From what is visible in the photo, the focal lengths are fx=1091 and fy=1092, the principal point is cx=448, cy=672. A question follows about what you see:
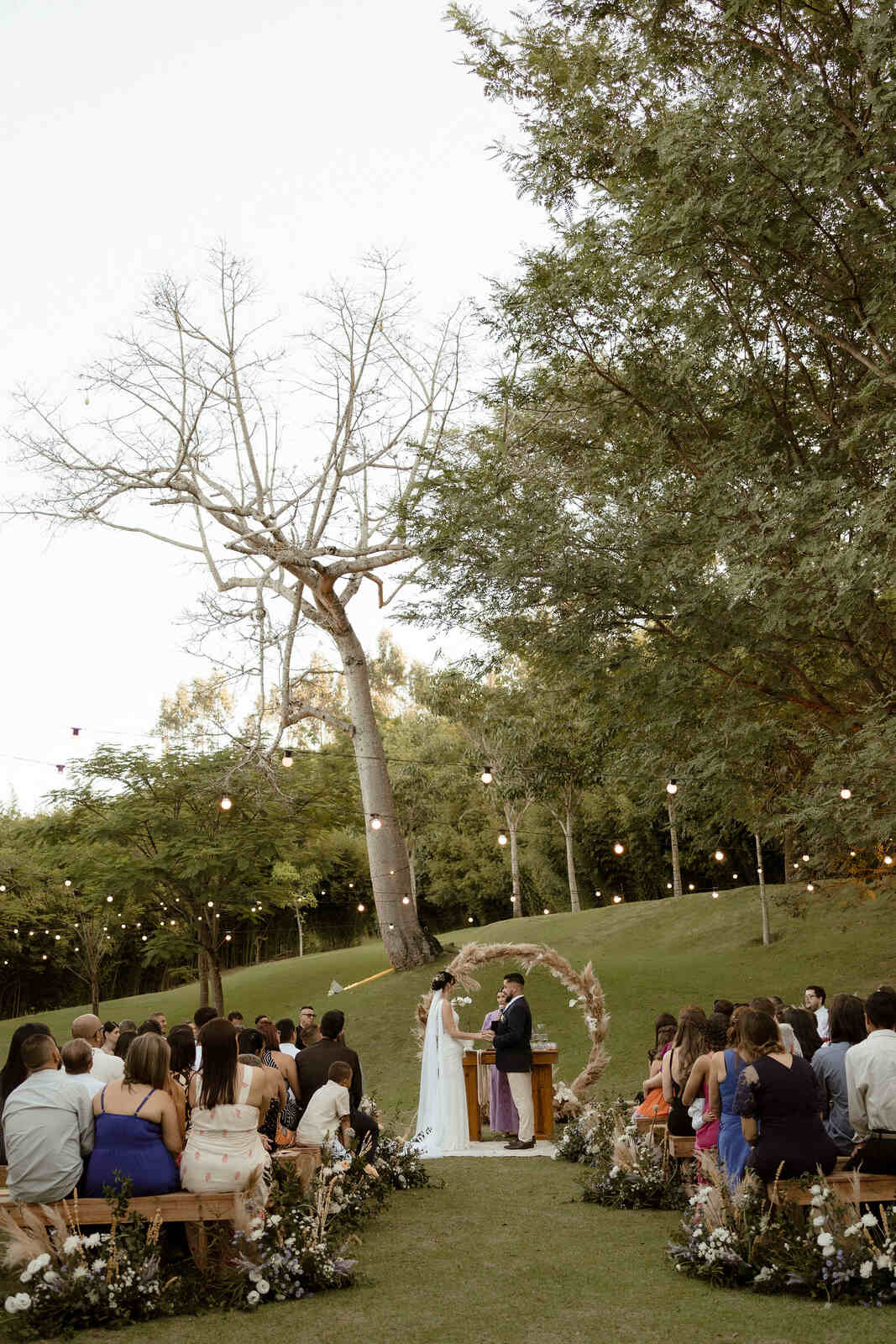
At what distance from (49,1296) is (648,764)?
30.8 ft

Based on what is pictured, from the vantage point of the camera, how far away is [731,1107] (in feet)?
18.9

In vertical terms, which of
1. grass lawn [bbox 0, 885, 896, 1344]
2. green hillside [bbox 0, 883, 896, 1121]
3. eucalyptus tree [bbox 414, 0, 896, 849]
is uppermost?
eucalyptus tree [bbox 414, 0, 896, 849]

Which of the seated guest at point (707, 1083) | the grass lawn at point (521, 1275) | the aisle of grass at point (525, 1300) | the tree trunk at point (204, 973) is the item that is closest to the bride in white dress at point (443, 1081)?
the grass lawn at point (521, 1275)

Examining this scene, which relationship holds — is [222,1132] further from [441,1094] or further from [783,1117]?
[441,1094]

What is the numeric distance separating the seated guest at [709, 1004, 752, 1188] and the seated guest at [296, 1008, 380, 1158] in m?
2.79

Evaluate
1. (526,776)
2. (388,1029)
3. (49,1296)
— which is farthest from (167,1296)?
(526,776)

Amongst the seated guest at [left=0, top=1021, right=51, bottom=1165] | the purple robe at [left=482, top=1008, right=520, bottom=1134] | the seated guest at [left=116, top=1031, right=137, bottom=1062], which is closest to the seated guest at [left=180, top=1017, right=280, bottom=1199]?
the seated guest at [left=0, top=1021, right=51, bottom=1165]

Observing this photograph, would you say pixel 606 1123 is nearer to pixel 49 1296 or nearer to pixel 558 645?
pixel 558 645

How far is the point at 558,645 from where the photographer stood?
37.7ft

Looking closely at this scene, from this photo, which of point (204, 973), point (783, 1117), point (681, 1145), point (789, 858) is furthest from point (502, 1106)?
point (789, 858)

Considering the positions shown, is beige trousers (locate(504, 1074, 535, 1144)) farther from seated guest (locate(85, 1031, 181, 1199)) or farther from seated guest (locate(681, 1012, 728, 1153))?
seated guest (locate(85, 1031, 181, 1199))

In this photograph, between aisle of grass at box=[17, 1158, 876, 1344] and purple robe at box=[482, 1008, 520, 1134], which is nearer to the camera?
aisle of grass at box=[17, 1158, 876, 1344]

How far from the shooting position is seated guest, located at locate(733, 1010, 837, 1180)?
17.6 ft

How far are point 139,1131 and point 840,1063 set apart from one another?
157 inches
